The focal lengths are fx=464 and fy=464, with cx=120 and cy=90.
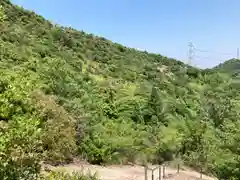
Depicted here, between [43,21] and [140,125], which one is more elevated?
[43,21]

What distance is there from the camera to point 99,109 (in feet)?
84.4

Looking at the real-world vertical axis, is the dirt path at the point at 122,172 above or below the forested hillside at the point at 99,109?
below

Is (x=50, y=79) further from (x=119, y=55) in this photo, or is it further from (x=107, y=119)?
(x=119, y=55)

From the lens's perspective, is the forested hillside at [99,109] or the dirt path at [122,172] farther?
the dirt path at [122,172]

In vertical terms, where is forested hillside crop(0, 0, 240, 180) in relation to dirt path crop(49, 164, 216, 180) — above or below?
above

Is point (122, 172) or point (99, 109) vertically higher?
point (99, 109)

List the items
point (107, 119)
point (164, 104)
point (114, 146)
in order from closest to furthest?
point (114, 146) < point (107, 119) < point (164, 104)

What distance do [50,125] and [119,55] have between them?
27.3m

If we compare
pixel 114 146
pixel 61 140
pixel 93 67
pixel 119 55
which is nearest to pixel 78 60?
pixel 93 67

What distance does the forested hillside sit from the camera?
38.1ft

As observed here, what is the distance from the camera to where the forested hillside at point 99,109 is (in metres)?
11.6

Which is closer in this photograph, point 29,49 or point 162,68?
point 29,49

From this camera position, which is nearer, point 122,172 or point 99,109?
point 122,172

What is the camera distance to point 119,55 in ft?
149
